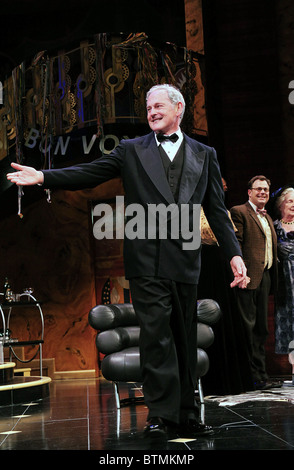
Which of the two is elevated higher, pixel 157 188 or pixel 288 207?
pixel 288 207

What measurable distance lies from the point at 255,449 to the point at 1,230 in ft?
22.6

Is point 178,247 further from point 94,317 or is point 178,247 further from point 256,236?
point 256,236

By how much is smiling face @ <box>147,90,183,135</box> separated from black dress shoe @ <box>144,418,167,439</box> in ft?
3.90

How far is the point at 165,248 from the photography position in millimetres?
2594

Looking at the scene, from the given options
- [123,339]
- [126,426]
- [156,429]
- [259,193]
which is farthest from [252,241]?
[156,429]

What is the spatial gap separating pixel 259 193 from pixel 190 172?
2.65 meters

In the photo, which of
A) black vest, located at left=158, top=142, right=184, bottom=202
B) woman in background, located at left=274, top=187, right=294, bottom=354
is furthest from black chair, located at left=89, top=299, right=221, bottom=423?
black vest, located at left=158, top=142, right=184, bottom=202

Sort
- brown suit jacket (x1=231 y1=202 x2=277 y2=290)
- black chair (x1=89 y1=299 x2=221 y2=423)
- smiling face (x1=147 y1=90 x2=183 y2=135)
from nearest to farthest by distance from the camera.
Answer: smiling face (x1=147 y1=90 x2=183 y2=135), black chair (x1=89 y1=299 x2=221 y2=423), brown suit jacket (x1=231 y1=202 x2=277 y2=290)

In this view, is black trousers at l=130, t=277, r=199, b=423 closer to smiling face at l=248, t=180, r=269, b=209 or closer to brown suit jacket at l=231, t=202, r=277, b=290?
brown suit jacket at l=231, t=202, r=277, b=290

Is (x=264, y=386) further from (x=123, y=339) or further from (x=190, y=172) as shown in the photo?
(x=190, y=172)

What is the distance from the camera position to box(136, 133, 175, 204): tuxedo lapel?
262 cm

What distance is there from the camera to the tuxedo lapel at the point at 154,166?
2623mm
